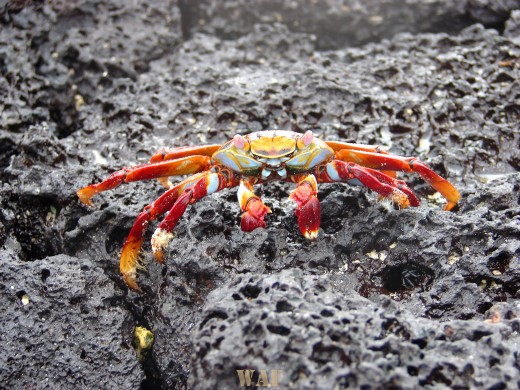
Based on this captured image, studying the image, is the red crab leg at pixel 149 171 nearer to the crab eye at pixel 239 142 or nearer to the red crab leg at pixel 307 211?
the crab eye at pixel 239 142

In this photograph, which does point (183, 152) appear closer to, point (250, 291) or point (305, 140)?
point (305, 140)

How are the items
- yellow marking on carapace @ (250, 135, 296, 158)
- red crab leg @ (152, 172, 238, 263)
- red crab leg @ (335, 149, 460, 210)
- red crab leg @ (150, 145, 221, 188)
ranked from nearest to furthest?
red crab leg @ (152, 172, 238, 263), yellow marking on carapace @ (250, 135, 296, 158), red crab leg @ (335, 149, 460, 210), red crab leg @ (150, 145, 221, 188)

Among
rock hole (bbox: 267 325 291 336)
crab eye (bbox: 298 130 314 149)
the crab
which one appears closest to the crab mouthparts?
the crab

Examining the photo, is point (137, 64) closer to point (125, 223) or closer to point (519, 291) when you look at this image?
point (125, 223)

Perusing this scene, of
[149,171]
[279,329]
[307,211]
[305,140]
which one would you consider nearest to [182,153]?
[149,171]

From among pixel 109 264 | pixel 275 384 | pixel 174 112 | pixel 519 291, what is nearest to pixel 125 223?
pixel 109 264

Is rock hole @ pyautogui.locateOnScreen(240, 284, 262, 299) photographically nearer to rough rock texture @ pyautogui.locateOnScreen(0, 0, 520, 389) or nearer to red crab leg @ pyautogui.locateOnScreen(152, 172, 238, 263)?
rough rock texture @ pyautogui.locateOnScreen(0, 0, 520, 389)
